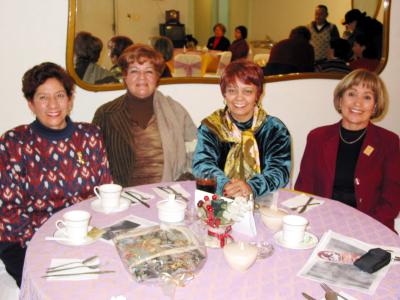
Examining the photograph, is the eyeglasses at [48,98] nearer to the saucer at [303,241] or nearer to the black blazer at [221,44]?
the saucer at [303,241]

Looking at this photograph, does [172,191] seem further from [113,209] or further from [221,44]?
[221,44]

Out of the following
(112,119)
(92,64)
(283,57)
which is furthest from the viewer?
(283,57)

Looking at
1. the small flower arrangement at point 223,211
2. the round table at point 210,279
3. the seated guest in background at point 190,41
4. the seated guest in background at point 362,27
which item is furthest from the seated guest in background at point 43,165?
the seated guest in background at point 362,27

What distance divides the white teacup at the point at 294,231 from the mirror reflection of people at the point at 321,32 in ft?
7.09

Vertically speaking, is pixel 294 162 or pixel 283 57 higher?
pixel 283 57

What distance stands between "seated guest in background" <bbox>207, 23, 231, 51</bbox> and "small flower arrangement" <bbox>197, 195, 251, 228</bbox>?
1762 millimetres

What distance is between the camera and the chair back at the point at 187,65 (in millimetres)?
2857

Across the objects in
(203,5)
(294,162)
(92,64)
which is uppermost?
(203,5)

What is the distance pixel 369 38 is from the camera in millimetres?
3400

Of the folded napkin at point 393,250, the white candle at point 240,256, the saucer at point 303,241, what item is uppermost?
the white candle at point 240,256

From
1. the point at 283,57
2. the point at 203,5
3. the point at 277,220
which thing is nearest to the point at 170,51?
the point at 203,5

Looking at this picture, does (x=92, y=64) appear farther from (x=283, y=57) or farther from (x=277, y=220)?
(x=277, y=220)

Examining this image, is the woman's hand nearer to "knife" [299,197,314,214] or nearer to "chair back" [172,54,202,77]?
"knife" [299,197,314,214]

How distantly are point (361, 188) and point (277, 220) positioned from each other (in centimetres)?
83
